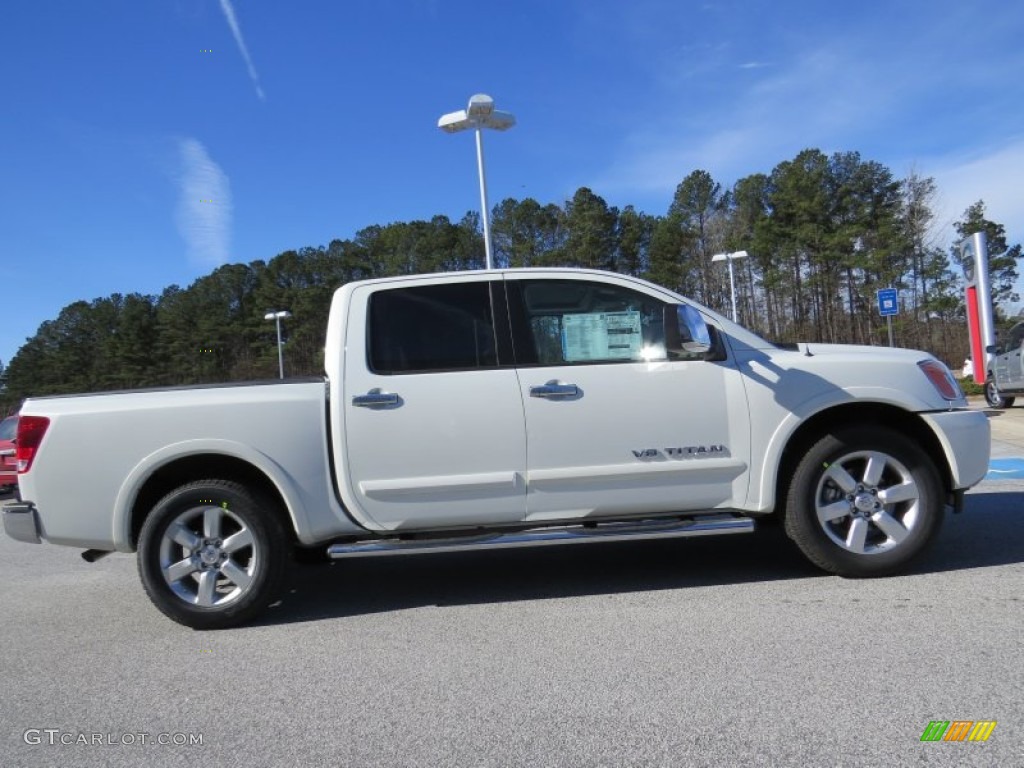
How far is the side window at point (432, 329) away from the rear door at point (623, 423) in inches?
8.9

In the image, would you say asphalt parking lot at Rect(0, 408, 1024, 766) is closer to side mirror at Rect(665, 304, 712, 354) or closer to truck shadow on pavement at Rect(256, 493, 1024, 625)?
truck shadow on pavement at Rect(256, 493, 1024, 625)

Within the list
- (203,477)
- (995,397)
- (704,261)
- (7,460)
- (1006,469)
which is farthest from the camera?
(704,261)

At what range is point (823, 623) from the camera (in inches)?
151

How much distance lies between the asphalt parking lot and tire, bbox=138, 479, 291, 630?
6.4 inches

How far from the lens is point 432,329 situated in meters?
4.49

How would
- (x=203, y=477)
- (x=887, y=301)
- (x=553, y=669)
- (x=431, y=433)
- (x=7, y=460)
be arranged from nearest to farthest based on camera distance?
(x=553, y=669), (x=431, y=433), (x=203, y=477), (x=7, y=460), (x=887, y=301)

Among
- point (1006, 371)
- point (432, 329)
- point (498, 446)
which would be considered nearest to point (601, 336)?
point (498, 446)

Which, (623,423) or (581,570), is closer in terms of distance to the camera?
(623,423)

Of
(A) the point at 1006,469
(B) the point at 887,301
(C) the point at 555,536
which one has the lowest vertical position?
(A) the point at 1006,469

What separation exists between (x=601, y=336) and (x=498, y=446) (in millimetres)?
915

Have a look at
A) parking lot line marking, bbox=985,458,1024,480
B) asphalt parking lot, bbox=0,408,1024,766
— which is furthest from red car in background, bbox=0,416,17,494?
parking lot line marking, bbox=985,458,1024,480

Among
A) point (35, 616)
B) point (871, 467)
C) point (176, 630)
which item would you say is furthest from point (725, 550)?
point (35, 616)

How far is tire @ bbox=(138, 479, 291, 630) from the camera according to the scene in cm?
425

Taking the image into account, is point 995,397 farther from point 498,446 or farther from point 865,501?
point 498,446
